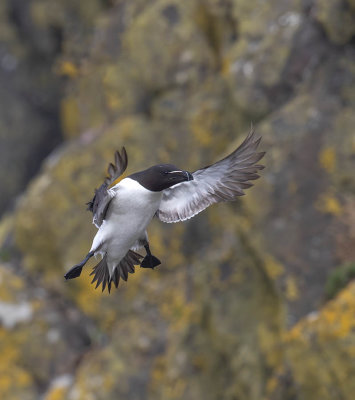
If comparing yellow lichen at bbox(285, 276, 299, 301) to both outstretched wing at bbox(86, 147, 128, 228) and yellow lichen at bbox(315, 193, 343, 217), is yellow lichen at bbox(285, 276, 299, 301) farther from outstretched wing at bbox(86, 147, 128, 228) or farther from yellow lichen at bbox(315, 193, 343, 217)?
outstretched wing at bbox(86, 147, 128, 228)

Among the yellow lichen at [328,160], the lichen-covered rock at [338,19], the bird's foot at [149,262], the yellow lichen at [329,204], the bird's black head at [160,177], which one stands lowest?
the bird's foot at [149,262]

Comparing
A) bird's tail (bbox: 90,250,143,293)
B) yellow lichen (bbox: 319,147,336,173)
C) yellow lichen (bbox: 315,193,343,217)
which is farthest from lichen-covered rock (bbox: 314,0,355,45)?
bird's tail (bbox: 90,250,143,293)

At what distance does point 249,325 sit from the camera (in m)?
8.20

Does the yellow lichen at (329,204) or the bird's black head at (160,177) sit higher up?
the yellow lichen at (329,204)

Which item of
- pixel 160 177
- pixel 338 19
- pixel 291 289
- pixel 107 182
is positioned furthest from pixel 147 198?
pixel 338 19

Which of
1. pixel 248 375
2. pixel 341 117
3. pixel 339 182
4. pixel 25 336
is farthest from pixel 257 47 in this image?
pixel 25 336

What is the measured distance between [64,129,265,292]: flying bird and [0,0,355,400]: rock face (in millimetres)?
1997

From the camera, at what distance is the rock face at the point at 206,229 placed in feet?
25.3

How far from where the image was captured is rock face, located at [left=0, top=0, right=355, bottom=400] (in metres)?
7.71

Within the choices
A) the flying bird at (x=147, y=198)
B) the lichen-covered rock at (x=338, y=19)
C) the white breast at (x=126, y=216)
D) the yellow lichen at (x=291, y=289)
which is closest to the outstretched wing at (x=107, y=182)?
the flying bird at (x=147, y=198)

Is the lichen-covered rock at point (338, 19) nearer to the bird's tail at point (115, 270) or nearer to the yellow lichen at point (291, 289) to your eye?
the yellow lichen at point (291, 289)

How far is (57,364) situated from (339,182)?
3.80 m

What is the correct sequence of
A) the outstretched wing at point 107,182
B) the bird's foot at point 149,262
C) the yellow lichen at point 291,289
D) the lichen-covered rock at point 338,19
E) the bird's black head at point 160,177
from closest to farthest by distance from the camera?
the outstretched wing at point 107,182, the bird's black head at point 160,177, the bird's foot at point 149,262, the yellow lichen at point 291,289, the lichen-covered rock at point 338,19

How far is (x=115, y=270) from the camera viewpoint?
5832 millimetres
